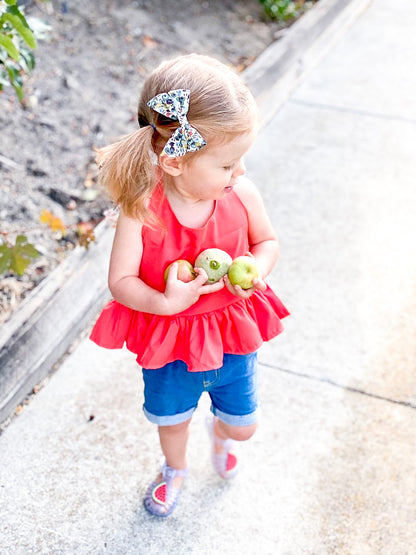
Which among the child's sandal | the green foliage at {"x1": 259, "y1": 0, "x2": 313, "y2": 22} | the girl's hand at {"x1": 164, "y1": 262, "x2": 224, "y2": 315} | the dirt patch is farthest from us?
the green foliage at {"x1": 259, "y1": 0, "x2": 313, "y2": 22}

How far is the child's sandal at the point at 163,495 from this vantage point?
226 cm

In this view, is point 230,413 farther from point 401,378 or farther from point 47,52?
point 47,52

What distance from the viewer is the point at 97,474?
94.2 inches

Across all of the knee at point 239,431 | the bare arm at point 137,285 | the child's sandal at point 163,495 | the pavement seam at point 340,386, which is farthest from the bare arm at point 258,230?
the pavement seam at point 340,386

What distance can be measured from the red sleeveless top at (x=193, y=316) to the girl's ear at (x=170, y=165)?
104mm

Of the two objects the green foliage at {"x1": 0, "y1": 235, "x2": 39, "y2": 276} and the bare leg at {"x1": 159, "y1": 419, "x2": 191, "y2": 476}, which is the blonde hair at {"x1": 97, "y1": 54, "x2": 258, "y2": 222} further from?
the green foliage at {"x1": 0, "y1": 235, "x2": 39, "y2": 276}

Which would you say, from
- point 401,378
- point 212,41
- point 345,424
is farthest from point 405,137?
point 345,424

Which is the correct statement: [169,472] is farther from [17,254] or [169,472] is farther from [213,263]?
[17,254]

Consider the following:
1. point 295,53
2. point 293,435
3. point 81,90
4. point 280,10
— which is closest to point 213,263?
point 293,435

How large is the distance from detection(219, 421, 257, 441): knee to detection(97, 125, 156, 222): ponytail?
749 mm

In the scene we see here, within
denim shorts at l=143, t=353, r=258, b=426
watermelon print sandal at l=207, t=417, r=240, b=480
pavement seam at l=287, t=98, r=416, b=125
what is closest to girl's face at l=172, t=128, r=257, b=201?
denim shorts at l=143, t=353, r=258, b=426

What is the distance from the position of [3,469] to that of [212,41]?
12.4ft

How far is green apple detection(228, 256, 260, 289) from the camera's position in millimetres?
1820

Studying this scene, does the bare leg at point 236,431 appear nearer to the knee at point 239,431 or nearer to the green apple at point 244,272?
the knee at point 239,431
